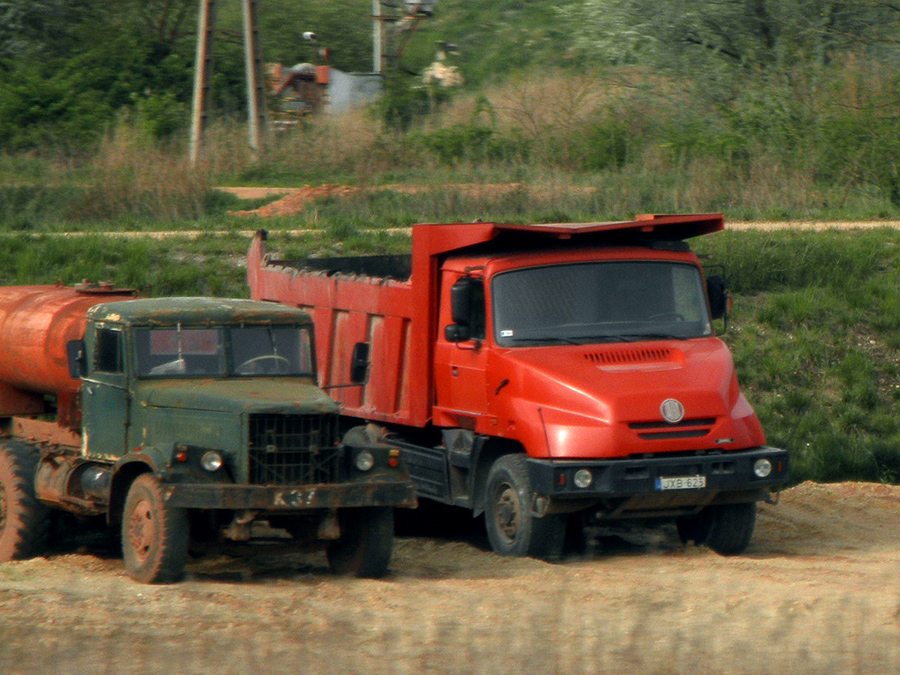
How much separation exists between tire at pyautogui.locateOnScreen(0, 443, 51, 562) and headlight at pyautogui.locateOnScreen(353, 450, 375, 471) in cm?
277

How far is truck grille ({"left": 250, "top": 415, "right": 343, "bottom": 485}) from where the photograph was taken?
8.48m

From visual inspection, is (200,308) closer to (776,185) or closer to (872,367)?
(872,367)

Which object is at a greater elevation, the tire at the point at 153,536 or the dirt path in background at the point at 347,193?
the dirt path in background at the point at 347,193

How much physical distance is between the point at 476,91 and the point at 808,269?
26.0 m

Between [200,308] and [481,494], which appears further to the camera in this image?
[481,494]

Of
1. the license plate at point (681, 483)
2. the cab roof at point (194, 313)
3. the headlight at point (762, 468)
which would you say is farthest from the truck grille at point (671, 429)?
the cab roof at point (194, 313)

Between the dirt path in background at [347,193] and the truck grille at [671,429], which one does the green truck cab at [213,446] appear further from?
the dirt path in background at [347,193]

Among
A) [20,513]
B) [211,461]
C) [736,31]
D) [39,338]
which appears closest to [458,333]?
[211,461]

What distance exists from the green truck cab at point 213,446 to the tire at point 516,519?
35.1 inches

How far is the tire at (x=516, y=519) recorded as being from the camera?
9242 mm

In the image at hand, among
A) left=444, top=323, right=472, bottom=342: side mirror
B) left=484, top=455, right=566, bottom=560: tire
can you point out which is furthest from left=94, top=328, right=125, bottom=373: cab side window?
left=484, top=455, right=566, bottom=560: tire

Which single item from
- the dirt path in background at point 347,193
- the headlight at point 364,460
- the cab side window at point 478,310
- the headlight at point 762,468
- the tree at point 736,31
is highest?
the tree at point 736,31

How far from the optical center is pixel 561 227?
9969 millimetres

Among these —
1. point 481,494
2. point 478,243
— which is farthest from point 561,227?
point 481,494
